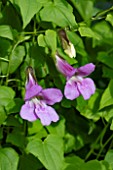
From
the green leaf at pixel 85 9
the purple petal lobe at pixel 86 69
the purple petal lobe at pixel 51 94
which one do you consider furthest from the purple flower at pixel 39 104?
the green leaf at pixel 85 9

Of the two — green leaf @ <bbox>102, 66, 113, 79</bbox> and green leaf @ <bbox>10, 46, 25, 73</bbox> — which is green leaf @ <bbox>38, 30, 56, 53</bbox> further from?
green leaf @ <bbox>102, 66, 113, 79</bbox>

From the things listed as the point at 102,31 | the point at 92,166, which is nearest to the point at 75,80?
the point at 92,166

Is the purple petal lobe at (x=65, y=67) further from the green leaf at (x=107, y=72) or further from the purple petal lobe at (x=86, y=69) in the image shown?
the green leaf at (x=107, y=72)

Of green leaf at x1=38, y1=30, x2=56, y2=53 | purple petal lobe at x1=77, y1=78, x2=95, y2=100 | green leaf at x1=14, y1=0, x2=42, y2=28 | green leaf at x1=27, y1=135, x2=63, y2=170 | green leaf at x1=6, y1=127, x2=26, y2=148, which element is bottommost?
green leaf at x1=6, y1=127, x2=26, y2=148

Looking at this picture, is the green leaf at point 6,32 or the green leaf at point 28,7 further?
the green leaf at point 6,32

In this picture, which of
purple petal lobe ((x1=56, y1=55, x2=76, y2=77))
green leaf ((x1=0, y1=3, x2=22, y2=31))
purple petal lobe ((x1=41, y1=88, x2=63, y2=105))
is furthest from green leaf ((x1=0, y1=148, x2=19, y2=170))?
green leaf ((x1=0, y1=3, x2=22, y2=31))

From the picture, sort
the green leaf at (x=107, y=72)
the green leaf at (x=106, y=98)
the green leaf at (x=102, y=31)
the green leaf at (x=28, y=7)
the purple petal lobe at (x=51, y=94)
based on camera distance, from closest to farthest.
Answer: the green leaf at (x=28, y=7), the purple petal lobe at (x=51, y=94), the green leaf at (x=106, y=98), the green leaf at (x=107, y=72), the green leaf at (x=102, y=31)

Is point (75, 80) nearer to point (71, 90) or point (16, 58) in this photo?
point (71, 90)

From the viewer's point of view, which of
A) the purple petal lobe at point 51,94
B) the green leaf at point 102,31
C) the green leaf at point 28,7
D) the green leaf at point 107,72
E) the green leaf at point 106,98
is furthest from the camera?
the green leaf at point 102,31
